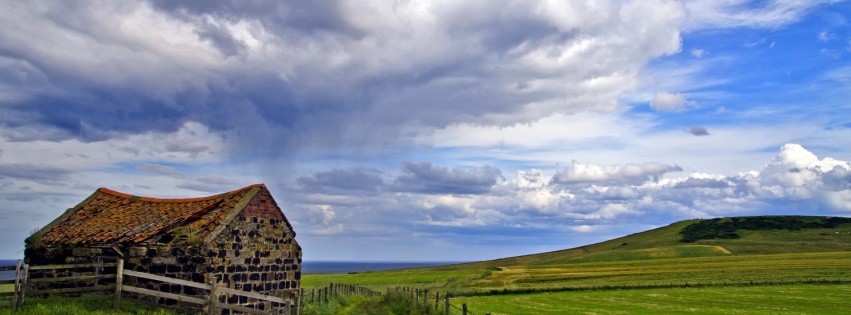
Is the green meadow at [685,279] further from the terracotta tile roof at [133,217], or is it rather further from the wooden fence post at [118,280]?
the wooden fence post at [118,280]

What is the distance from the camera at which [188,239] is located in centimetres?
2044

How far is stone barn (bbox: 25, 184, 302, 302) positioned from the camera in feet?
67.5

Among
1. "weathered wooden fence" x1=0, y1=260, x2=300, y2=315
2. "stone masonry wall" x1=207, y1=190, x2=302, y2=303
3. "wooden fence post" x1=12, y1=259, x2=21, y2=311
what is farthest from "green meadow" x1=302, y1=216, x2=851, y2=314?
"wooden fence post" x1=12, y1=259, x2=21, y2=311

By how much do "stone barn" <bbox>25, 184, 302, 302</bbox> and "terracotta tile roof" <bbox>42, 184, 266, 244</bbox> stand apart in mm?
34

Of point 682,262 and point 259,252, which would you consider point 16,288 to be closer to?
point 259,252

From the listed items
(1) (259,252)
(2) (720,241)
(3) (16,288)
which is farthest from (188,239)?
(2) (720,241)

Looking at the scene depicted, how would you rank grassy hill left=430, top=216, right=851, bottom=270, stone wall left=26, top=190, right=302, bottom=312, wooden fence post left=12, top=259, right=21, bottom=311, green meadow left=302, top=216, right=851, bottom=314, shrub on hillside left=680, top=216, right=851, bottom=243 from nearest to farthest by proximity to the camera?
wooden fence post left=12, top=259, right=21, bottom=311 → stone wall left=26, top=190, right=302, bottom=312 → green meadow left=302, top=216, right=851, bottom=314 → grassy hill left=430, top=216, right=851, bottom=270 → shrub on hillside left=680, top=216, right=851, bottom=243

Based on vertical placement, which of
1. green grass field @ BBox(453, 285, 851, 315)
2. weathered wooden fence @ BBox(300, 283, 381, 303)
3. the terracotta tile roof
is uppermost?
the terracotta tile roof

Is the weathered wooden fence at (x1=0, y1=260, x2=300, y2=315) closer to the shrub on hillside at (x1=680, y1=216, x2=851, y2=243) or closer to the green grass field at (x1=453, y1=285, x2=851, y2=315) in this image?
the green grass field at (x1=453, y1=285, x2=851, y2=315)

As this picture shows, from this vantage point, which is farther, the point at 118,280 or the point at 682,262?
the point at 682,262

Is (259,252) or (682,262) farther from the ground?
(259,252)

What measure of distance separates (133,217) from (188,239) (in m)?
5.58

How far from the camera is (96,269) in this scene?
2006 cm

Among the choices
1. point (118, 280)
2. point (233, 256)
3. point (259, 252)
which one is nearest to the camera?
point (118, 280)
